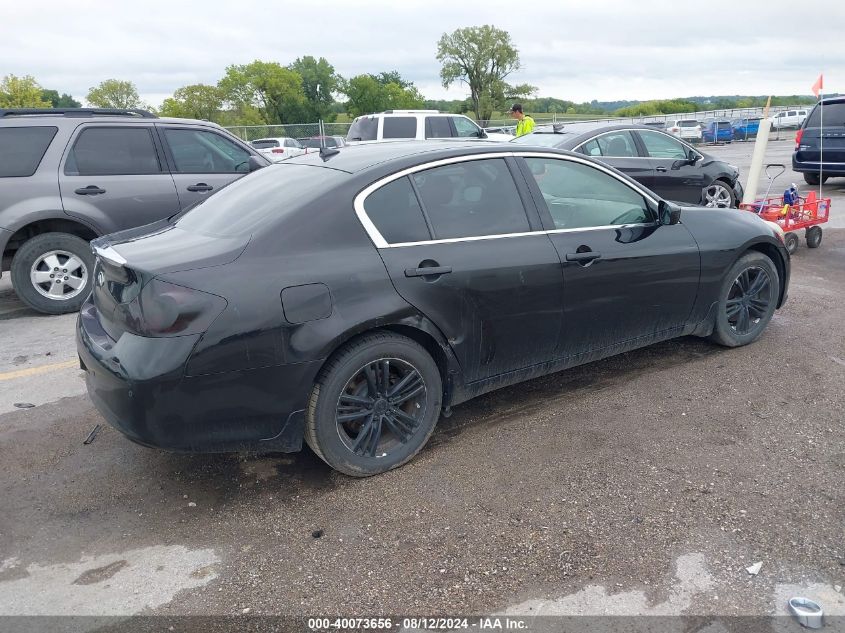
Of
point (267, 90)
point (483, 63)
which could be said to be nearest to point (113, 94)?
point (267, 90)

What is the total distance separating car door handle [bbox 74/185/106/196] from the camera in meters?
6.90

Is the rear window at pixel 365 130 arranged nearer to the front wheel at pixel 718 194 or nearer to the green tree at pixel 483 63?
the front wheel at pixel 718 194

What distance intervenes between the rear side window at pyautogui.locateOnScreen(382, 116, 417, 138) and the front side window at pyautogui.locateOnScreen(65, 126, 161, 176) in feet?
27.2

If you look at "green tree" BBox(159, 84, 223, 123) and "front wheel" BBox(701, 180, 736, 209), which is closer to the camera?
"front wheel" BBox(701, 180, 736, 209)

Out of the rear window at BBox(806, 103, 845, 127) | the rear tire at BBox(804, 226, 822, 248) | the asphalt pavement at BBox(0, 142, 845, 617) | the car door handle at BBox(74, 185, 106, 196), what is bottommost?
the asphalt pavement at BBox(0, 142, 845, 617)

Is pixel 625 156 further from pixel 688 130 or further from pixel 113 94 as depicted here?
pixel 113 94

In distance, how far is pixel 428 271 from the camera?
11.7 feet

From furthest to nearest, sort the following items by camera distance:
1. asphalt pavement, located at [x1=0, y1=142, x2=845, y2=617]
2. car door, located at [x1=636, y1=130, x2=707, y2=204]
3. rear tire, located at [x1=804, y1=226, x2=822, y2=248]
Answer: car door, located at [x1=636, y1=130, x2=707, y2=204], rear tire, located at [x1=804, y1=226, x2=822, y2=248], asphalt pavement, located at [x1=0, y1=142, x2=845, y2=617]

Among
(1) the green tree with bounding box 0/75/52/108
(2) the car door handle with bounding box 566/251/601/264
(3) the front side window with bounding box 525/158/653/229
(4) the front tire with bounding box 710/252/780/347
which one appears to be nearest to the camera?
(2) the car door handle with bounding box 566/251/601/264

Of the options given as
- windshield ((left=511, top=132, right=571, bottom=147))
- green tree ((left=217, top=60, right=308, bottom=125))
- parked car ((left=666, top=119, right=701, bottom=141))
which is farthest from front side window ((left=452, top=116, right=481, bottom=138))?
green tree ((left=217, top=60, right=308, bottom=125))

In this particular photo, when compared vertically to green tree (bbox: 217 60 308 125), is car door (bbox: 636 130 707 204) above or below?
below

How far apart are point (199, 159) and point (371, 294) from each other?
509cm

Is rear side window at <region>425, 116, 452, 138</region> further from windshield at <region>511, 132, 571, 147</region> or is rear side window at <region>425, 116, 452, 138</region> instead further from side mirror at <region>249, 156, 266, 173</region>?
side mirror at <region>249, 156, 266, 173</region>

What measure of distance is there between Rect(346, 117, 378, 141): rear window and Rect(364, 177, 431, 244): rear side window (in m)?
11.9
